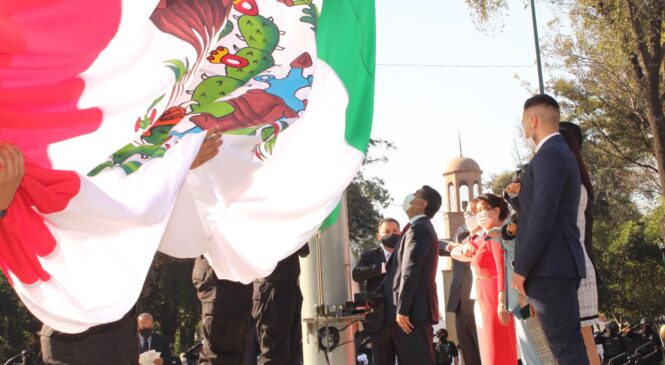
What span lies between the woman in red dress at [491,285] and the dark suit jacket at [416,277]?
1.40 feet

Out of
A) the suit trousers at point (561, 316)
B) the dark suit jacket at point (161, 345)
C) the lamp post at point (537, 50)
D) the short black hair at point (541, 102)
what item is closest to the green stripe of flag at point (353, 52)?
the short black hair at point (541, 102)

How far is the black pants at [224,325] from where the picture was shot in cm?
641

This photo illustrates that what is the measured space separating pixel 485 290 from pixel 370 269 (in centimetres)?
172

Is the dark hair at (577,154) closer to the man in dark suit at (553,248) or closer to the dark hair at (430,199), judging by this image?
the man in dark suit at (553,248)

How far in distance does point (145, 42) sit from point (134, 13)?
152mm

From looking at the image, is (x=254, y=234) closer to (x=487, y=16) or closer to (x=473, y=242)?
(x=473, y=242)

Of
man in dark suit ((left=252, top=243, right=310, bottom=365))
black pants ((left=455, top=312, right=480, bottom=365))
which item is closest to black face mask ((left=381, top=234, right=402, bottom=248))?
black pants ((left=455, top=312, right=480, bottom=365))

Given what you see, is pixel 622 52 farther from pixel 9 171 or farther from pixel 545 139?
pixel 9 171

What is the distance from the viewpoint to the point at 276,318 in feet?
24.0

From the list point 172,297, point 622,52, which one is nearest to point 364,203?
point 172,297

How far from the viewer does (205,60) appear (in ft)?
17.4

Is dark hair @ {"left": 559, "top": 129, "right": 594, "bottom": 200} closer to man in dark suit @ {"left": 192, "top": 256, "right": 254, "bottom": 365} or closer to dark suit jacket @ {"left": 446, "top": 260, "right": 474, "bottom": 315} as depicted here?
man in dark suit @ {"left": 192, "top": 256, "right": 254, "bottom": 365}

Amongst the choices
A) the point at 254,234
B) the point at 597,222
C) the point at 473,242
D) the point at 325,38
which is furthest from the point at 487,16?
the point at 597,222

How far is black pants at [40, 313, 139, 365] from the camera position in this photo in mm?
4645
